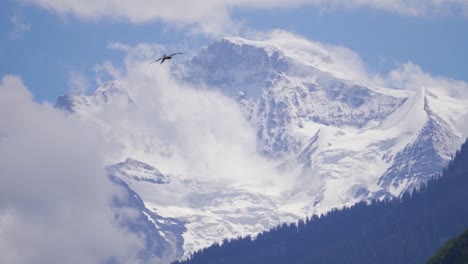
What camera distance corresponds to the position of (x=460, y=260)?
629 ft

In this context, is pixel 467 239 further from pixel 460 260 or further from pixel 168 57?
pixel 168 57

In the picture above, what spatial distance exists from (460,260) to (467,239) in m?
4.21

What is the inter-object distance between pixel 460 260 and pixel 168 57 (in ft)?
170

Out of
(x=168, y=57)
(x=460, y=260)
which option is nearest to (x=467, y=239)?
(x=460, y=260)

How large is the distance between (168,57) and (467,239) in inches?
2103

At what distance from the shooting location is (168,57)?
164 metres

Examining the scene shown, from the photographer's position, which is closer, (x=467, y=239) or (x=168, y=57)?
(x=168, y=57)

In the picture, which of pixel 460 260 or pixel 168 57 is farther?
pixel 460 260

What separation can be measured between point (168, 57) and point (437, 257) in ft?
169

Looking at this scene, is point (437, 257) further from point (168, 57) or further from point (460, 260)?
point (168, 57)

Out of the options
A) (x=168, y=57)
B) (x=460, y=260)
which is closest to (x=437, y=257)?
(x=460, y=260)

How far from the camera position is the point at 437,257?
19425 centimetres
